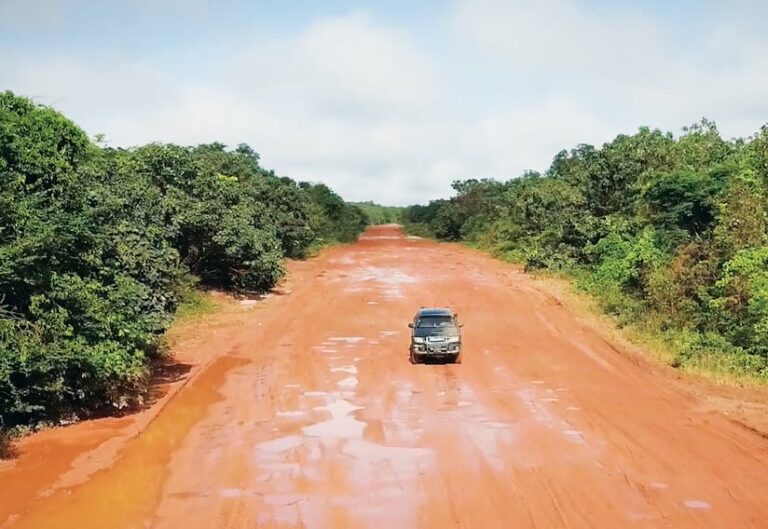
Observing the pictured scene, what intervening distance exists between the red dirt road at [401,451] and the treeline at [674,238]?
2475 millimetres

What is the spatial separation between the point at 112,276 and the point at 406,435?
7.68 meters

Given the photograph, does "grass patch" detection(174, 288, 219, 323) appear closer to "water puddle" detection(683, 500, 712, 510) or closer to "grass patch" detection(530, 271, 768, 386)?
"grass patch" detection(530, 271, 768, 386)

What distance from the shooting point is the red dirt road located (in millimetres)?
11156

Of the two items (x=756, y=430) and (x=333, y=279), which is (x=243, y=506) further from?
(x=333, y=279)

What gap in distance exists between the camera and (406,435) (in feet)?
48.6

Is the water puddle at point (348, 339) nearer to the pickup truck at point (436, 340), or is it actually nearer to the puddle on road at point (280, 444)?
the pickup truck at point (436, 340)

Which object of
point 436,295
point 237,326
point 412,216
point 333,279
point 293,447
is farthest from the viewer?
point 412,216

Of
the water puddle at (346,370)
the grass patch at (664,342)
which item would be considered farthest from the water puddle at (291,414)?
the grass patch at (664,342)

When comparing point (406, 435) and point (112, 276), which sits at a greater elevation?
point (112, 276)

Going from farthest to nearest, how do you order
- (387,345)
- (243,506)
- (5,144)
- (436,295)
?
(436,295) < (387,345) < (5,144) < (243,506)

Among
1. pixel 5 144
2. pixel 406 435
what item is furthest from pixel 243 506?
pixel 5 144

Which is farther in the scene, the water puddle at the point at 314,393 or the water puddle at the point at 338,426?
the water puddle at the point at 314,393

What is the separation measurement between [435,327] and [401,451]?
779 centimetres

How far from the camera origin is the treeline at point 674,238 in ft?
68.6
